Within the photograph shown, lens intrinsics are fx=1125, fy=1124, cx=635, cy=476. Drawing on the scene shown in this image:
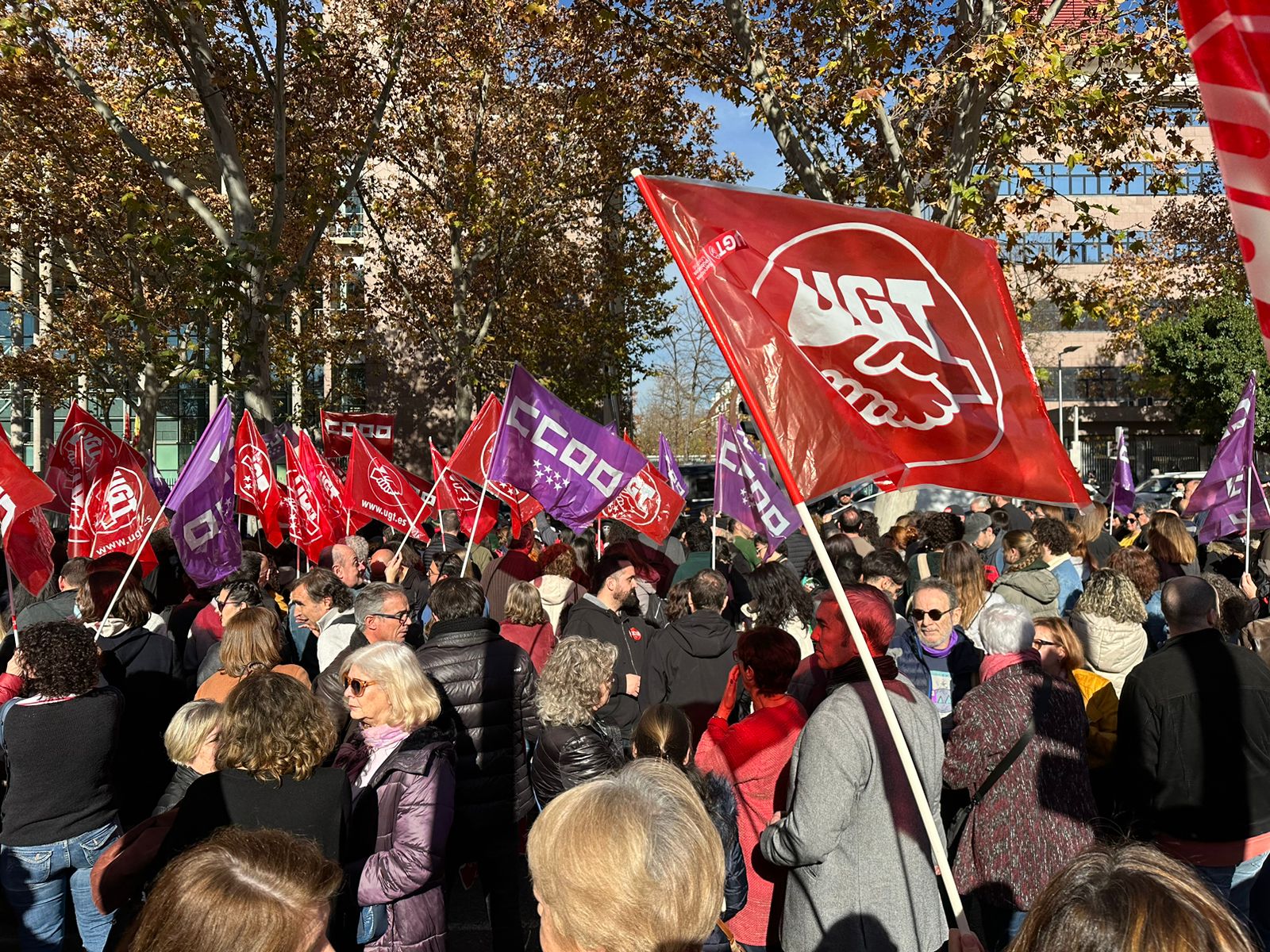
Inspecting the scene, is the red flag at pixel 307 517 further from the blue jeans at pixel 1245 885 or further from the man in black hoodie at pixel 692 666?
the blue jeans at pixel 1245 885

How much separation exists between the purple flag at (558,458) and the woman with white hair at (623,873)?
5.53 m

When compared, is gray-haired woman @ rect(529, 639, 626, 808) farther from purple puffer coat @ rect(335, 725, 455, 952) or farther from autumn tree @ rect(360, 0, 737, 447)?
autumn tree @ rect(360, 0, 737, 447)

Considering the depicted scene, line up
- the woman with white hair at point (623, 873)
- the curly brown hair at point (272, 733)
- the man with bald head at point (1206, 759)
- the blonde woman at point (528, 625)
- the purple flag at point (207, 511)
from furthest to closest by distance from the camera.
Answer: the purple flag at point (207, 511)
the blonde woman at point (528, 625)
the man with bald head at point (1206, 759)
the curly brown hair at point (272, 733)
the woman with white hair at point (623, 873)

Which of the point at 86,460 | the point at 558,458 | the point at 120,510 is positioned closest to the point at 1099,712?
the point at 558,458

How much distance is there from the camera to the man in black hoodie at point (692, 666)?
590 centimetres

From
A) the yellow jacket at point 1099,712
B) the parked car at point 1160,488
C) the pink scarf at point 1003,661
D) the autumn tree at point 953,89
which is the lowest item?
the parked car at point 1160,488

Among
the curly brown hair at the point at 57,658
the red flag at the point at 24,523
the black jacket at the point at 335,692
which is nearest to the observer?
the curly brown hair at the point at 57,658

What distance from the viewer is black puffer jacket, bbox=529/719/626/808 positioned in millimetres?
4383

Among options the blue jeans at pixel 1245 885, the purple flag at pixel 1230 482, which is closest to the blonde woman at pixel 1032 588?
the blue jeans at pixel 1245 885

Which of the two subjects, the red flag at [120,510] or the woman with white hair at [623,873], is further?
the red flag at [120,510]

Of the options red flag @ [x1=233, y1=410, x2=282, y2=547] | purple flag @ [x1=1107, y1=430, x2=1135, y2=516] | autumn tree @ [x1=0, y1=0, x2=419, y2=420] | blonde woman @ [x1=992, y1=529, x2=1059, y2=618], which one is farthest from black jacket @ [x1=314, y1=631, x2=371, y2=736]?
purple flag @ [x1=1107, y1=430, x2=1135, y2=516]

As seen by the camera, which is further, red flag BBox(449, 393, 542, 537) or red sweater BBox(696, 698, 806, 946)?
red flag BBox(449, 393, 542, 537)

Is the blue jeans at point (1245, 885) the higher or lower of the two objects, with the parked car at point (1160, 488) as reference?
higher

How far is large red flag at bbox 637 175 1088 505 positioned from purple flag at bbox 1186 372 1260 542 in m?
7.22
